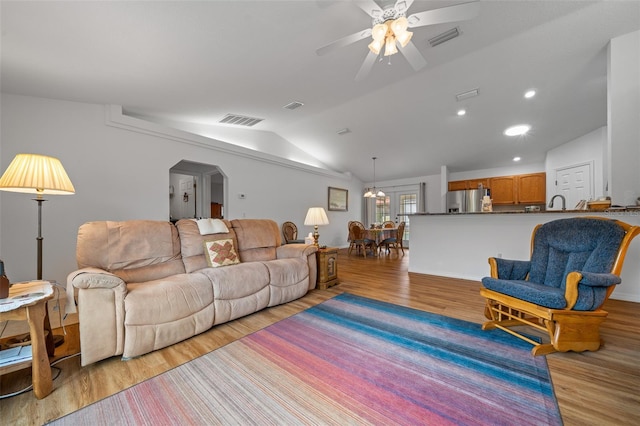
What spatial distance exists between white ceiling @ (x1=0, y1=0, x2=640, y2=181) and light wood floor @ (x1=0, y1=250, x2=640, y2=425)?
2.52 metres

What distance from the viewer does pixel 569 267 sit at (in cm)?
204

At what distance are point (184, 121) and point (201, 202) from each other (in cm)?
229

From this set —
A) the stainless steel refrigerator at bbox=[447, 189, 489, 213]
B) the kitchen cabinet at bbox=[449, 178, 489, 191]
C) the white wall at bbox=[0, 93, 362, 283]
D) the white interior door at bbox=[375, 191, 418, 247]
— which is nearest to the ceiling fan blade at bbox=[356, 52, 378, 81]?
the white wall at bbox=[0, 93, 362, 283]

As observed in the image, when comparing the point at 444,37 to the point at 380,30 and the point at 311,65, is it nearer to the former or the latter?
the point at 380,30

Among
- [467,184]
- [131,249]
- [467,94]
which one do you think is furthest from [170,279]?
[467,184]

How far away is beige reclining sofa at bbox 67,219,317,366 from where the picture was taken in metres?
1.65

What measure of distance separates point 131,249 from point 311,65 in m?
2.93

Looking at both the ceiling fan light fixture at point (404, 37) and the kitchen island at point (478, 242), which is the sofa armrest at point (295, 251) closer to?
the kitchen island at point (478, 242)

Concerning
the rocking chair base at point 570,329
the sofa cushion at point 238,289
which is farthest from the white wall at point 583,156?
the sofa cushion at point 238,289

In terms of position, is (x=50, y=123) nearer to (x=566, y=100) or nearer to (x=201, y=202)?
(x=201, y=202)

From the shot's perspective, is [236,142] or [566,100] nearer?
[566,100]

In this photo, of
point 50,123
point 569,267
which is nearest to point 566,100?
point 569,267

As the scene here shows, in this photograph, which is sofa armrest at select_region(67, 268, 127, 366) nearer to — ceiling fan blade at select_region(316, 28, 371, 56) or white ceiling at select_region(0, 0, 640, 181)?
white ceiling at select_region(0, 0, 640, 181)

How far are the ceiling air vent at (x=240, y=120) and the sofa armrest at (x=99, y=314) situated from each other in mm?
3491
